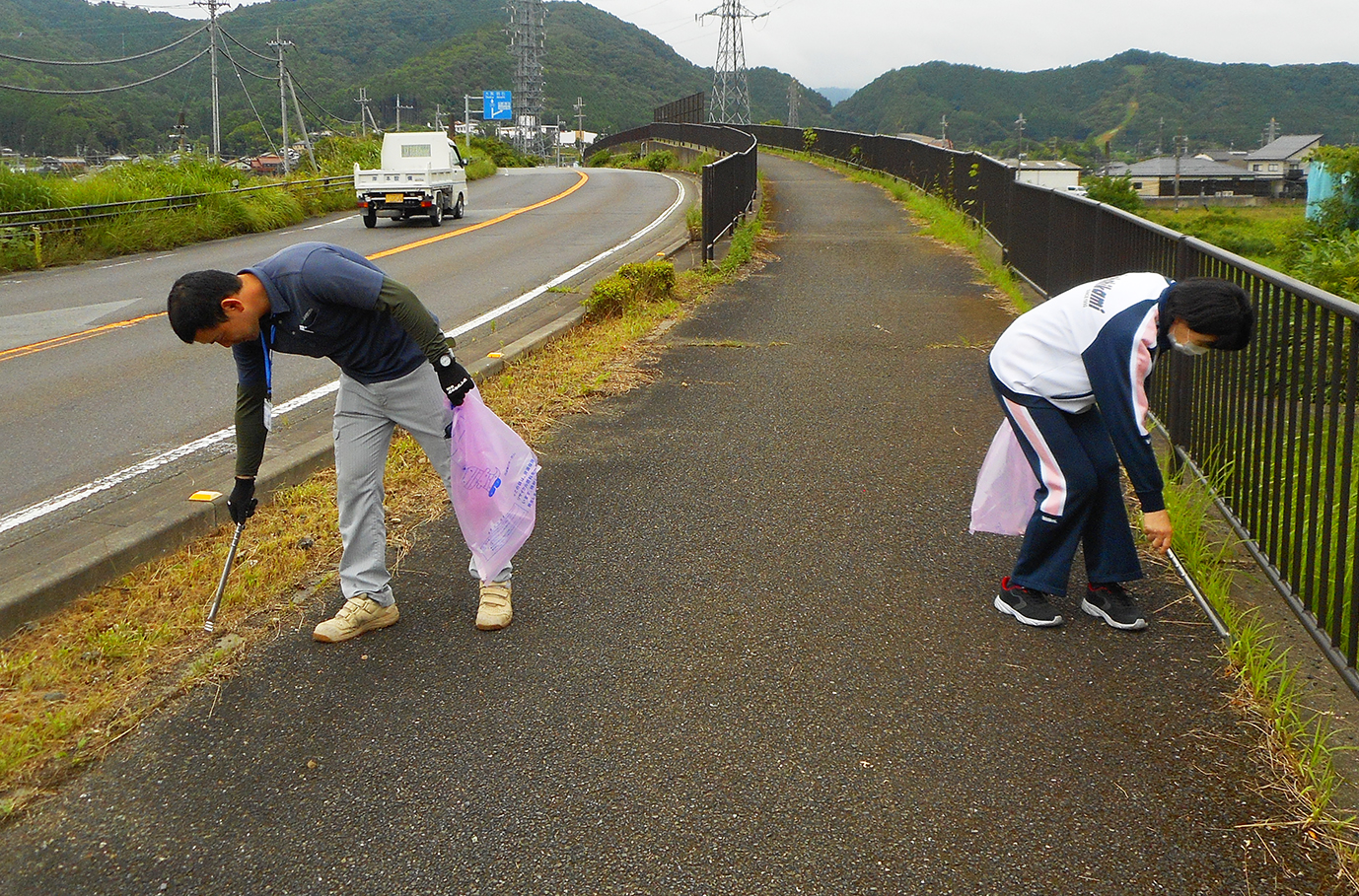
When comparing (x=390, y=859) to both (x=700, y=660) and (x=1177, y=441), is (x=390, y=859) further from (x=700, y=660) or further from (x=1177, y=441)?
(x=1177, y=441)

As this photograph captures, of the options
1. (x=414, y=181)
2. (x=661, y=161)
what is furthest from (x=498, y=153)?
(x=414, y=181)

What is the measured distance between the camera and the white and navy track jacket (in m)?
3.89

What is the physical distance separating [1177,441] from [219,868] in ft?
16.6

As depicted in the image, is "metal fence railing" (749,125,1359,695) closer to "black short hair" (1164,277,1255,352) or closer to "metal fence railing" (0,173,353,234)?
"black short hair" (1164,277,1255,352)

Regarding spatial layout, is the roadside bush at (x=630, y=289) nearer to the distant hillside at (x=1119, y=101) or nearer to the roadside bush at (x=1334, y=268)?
the roadside bush at (x=1334, y=268)

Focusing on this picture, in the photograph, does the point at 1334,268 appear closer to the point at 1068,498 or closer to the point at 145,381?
the point at 1068,498

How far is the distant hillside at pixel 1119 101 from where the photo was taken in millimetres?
103938

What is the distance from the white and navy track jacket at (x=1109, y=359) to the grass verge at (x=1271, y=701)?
0.68 m

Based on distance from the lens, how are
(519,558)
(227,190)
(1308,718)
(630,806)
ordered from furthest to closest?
(227,190), (519,558), (1308,718), (630,806)

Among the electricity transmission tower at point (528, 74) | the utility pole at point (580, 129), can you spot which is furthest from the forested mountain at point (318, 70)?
the electricity transmission tower at point (528, 74)

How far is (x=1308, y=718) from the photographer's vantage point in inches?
143

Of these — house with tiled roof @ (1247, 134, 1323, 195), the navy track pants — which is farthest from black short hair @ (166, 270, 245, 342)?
house with tiled roof @ (1247, 134, 1323, 195)

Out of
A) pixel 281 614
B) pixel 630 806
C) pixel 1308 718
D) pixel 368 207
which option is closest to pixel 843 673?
pixel 630 806

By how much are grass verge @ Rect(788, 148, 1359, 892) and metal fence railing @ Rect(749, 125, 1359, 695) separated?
147mm
